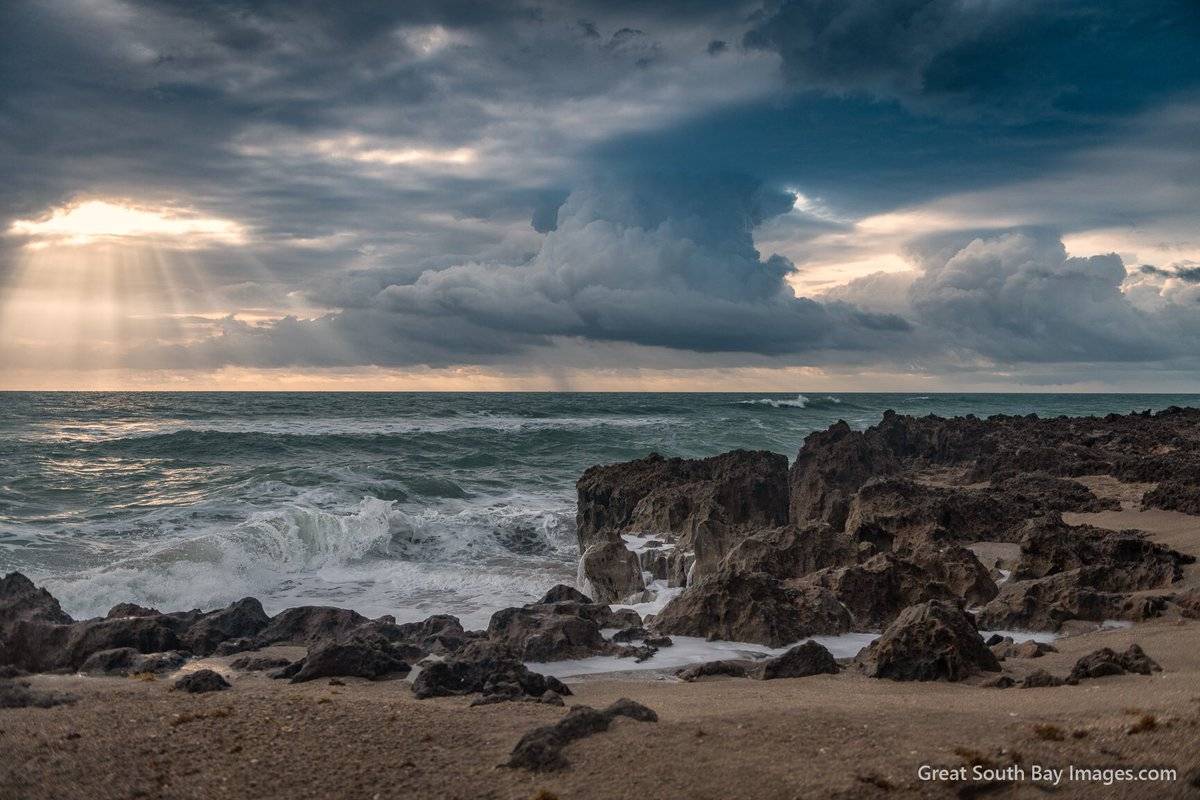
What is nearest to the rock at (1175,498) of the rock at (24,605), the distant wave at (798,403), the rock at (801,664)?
the rock at (801,664)

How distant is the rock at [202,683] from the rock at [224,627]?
286cm

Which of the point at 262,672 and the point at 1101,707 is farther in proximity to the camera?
the point at 262,672

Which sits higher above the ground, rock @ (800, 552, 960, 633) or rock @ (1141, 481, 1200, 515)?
rock @ (1141, 481, 1200, 515)

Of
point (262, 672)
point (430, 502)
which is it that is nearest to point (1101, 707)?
point (262, 672)

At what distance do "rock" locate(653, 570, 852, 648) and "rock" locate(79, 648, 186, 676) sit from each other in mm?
6120

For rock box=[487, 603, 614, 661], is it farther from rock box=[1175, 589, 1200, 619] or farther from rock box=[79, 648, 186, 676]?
rock box=[1175, 589, 1200, 619]

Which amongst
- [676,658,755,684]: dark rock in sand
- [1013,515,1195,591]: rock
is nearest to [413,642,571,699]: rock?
[676,658,755,684]: dark rock in sand

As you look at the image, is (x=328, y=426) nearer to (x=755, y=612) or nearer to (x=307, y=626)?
(x=307, y=626)

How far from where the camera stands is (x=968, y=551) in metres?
12.4

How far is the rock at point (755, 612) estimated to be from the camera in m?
10.8

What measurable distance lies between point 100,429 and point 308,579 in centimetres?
4592

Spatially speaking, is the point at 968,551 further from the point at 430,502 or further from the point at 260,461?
the point at 260,461

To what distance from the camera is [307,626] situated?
12461mm

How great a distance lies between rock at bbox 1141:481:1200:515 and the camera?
621 inches
